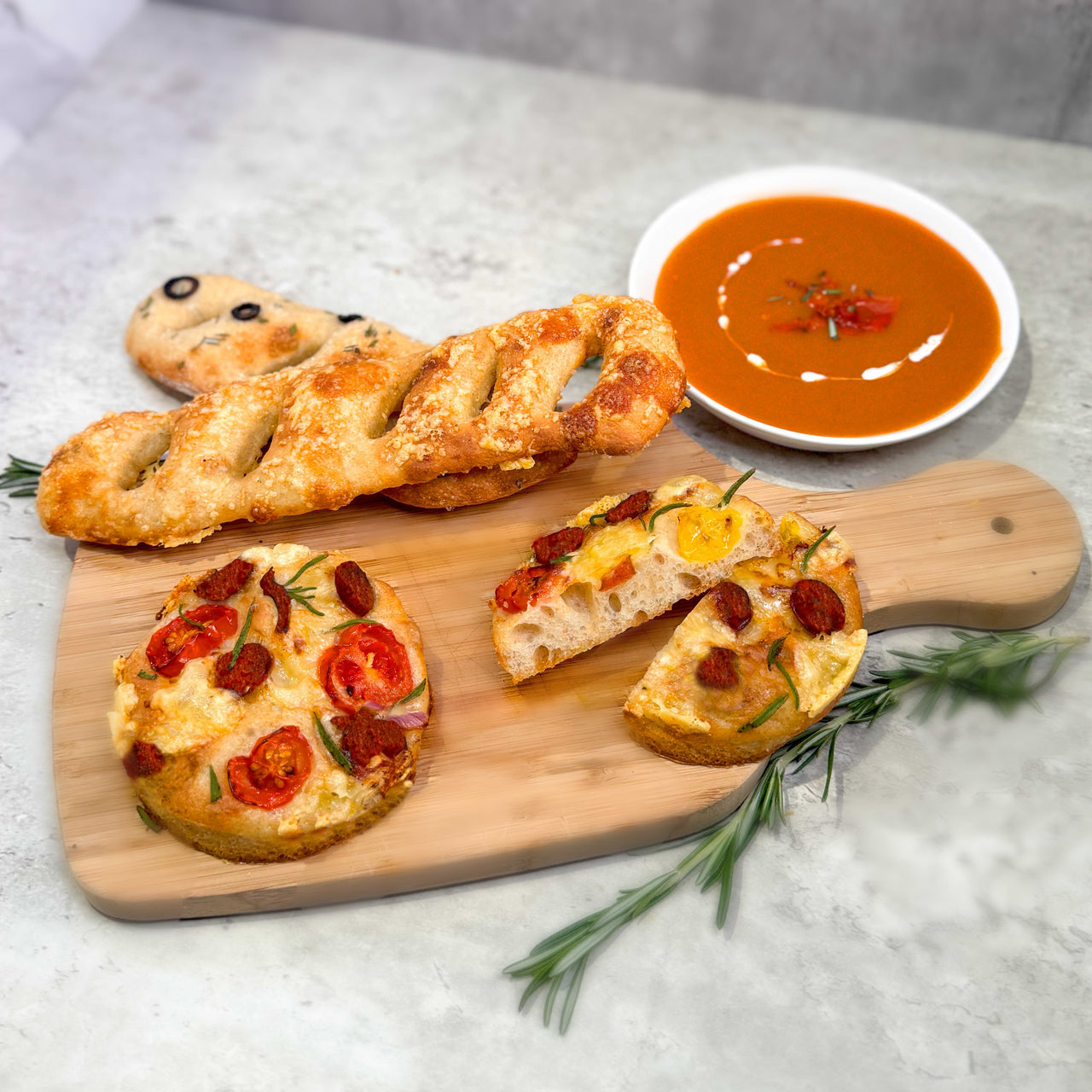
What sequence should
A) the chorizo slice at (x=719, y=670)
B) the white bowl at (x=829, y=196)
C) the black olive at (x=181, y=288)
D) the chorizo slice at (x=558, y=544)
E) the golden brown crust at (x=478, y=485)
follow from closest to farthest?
the chorizo slice at (x=719, y=670), the chorizo slice at (x=558, y=544), the golden brown crust at (x=478, y=485), the white bowl at (x=829, y=196), the black olive at (x=181, y=288)

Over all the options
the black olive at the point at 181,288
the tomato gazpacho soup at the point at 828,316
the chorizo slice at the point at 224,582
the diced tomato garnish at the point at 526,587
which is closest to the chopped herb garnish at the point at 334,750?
the chorizo slice at the point at 224,582

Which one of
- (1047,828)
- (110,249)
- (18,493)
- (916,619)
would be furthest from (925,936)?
(110,249)

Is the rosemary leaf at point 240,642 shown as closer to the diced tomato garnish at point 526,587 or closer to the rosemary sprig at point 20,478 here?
the diced tomato garnish at point 526,587

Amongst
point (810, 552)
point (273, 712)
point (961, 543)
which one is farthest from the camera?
point (961, 543)

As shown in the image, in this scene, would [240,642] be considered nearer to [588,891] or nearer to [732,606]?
[588,891]

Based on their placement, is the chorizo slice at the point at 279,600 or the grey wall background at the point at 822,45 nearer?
the chorizo slice at the point at 279,600

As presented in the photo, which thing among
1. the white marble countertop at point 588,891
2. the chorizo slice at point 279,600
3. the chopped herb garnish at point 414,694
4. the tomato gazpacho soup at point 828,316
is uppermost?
the tomato gazpacho soup at point 828,316

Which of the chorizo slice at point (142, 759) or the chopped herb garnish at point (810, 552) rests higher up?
the chopped herb garnish at point (810, 552)

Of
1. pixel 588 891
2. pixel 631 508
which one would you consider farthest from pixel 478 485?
pixel 588 891
